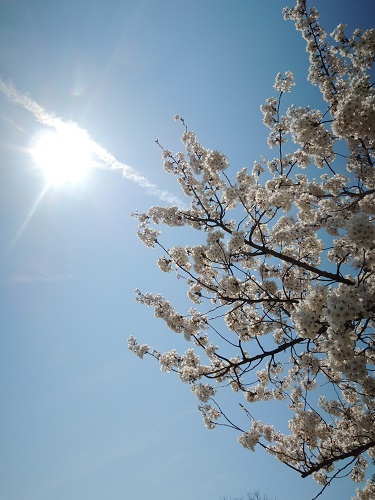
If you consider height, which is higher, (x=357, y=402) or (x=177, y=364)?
(x=177, y=364)

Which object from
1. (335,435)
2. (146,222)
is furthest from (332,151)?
(335,435)

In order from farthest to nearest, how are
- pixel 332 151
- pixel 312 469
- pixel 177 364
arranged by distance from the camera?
pixel 177 364 → pixel 332 151 → pixel 312 469

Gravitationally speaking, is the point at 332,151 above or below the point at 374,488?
above

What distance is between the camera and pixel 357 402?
8625 millimetres

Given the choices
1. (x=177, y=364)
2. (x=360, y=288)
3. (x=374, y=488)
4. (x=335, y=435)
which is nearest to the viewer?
(x=360, y=288)

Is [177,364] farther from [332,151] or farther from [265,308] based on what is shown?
[332,151]

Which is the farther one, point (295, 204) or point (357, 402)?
point (357, 402)

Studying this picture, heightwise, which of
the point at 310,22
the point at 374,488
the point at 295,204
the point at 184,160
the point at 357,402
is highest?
the point at 310,22

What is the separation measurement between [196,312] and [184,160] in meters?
4.15

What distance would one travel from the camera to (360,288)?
405 cm

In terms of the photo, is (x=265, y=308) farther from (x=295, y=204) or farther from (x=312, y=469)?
(x=312, y=469)

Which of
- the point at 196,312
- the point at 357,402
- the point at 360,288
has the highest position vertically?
the point at 196,312

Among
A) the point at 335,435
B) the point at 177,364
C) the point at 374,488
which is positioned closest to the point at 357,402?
the point at 335,435

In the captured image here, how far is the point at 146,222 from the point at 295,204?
13.3ft
